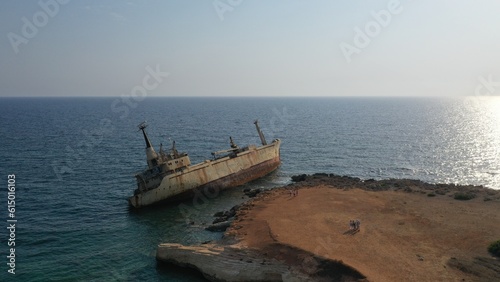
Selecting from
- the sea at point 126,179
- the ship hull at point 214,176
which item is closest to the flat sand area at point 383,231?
the sea at point 126,179

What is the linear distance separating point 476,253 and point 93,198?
46424 millimetres

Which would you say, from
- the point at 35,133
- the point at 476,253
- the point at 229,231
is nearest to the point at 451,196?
the point at 476,253

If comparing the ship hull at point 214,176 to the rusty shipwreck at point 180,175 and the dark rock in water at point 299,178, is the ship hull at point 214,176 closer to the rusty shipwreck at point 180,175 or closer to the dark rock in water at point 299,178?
the rusty shipwreck at point 180,175

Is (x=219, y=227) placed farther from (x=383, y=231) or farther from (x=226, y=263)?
(x=383, y=231)

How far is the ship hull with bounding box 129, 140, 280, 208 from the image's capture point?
168 ft

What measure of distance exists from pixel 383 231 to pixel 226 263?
16.2 metres

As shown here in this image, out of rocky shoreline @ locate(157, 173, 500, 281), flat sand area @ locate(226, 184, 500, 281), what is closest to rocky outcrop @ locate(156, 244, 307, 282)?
rocky shoreline @ locate(157, 173, 500, 281)

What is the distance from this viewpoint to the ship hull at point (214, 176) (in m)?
51.1

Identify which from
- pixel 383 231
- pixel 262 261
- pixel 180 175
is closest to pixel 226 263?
pixel 262 261

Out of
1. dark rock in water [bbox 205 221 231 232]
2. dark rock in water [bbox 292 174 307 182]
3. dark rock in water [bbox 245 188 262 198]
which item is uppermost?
dark rock in water [bbox 292 174 307 182]

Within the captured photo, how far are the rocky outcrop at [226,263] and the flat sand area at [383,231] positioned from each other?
1.42 metres

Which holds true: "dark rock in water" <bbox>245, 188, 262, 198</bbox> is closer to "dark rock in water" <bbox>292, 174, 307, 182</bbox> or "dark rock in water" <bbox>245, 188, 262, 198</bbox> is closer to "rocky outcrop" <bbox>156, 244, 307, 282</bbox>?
"dark rock in water" <bbox>292, 174, 307, 182</bbox>

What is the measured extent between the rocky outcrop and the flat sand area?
142cm

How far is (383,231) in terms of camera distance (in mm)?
36844
